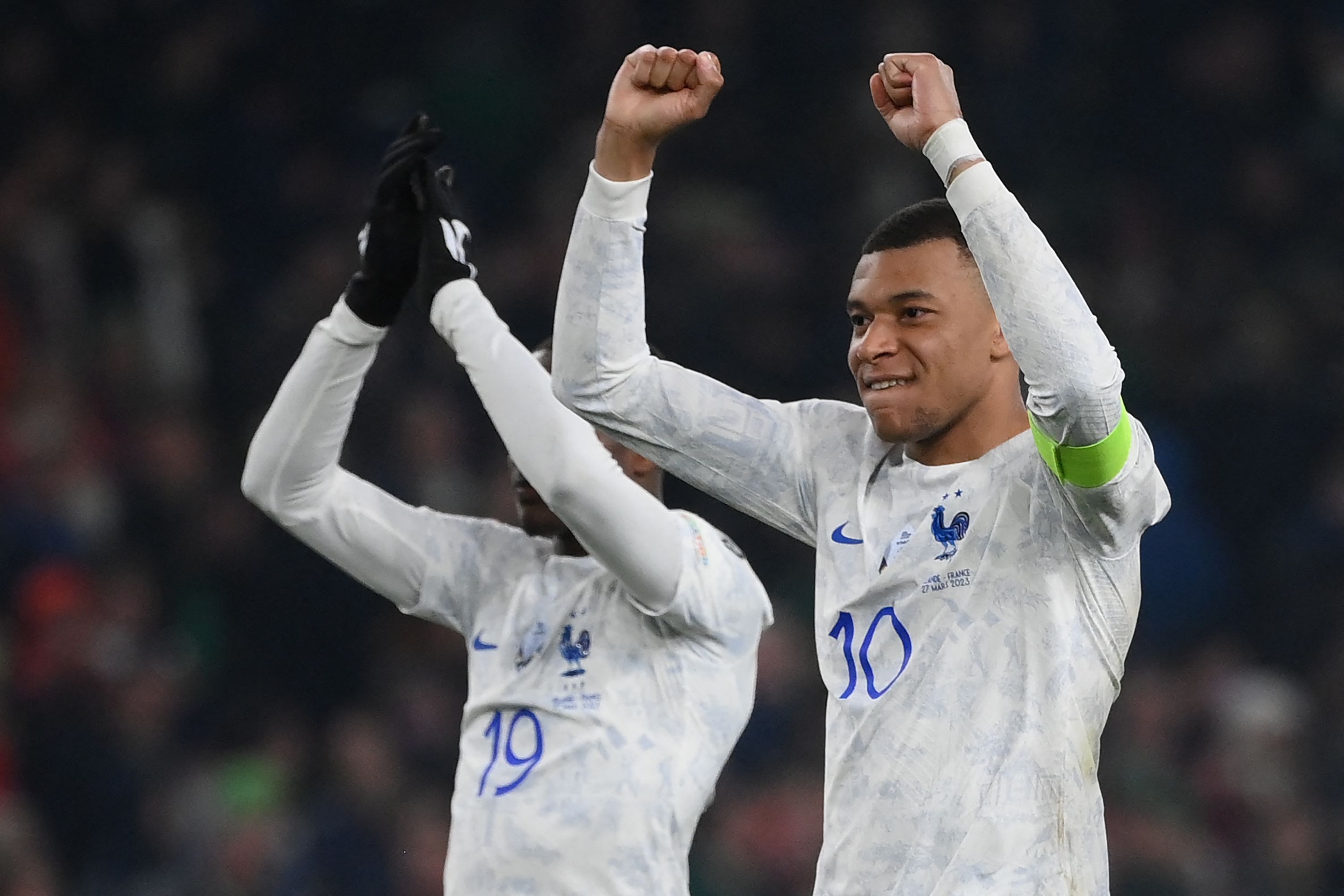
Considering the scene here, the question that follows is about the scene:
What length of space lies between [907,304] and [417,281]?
136 cm

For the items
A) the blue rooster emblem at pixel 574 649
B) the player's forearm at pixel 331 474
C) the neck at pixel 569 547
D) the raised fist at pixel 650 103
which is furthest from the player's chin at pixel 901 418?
the player's forearm at pixel 331 474

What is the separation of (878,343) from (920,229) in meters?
0.18

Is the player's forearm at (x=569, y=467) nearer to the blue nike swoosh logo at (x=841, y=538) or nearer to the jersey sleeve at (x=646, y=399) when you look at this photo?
the jersey sleeve at (x=646, y=399)

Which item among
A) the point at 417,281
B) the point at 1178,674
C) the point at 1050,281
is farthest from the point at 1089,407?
the point at 1178,674

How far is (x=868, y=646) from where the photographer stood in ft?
8.20

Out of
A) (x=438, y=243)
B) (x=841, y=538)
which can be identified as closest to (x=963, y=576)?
(x=841, y=538)

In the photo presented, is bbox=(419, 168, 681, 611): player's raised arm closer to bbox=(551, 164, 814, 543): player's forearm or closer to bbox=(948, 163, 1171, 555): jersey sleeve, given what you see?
bbox=(551, 164, 814, 543): player's forearm

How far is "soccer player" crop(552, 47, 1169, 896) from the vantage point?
7.50 feet

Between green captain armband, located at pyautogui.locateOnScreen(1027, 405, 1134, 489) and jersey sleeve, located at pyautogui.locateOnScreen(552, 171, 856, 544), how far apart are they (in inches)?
18.7

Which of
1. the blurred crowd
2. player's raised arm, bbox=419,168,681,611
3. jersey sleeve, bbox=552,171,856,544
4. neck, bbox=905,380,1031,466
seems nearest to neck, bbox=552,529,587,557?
player's raised arm, bbox=419,168,681,611

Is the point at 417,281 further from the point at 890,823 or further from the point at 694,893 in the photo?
the point at 694,893

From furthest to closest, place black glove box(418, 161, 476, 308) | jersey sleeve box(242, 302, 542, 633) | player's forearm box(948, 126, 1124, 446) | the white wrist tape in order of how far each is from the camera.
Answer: jersey sleeve box(242, 302, 542, 633) < black glove box(418, 161, 476, 308) < the white wrist tape < player's forearm box(948, 126, 1124, 446)

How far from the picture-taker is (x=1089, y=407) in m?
2.21

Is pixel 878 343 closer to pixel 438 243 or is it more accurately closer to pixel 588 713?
pixel 588 713
